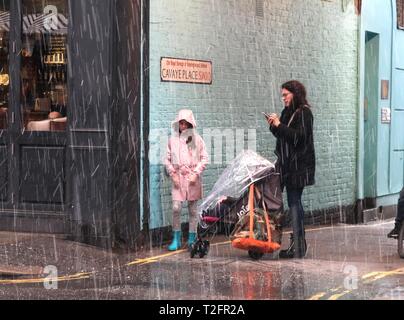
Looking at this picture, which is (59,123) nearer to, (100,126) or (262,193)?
(100,126)

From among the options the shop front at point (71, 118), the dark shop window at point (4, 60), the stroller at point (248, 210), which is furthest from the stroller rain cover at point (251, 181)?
the dark shop window at point (4, 60)

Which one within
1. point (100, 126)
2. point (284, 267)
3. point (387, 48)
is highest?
point (387, 48)

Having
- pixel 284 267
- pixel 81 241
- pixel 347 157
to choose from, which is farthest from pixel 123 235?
pixel 347 157

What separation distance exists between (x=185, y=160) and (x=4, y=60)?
2.97 m

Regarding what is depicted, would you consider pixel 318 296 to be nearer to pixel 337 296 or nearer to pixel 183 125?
pixel 337 296

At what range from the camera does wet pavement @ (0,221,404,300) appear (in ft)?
28.7

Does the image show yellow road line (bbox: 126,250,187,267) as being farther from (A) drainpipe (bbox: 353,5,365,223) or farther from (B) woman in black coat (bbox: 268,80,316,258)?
(A) drainpipe (bbox: 353,5,365,223)

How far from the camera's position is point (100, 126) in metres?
11.2

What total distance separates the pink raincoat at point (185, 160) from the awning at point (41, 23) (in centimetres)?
206

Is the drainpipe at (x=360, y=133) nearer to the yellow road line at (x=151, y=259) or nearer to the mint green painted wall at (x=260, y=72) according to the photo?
the mint green painted wall at (x=260, y=72)

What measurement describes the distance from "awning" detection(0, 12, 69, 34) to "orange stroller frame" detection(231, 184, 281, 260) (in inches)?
136

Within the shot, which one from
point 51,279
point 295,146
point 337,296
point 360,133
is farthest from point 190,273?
point 360,133

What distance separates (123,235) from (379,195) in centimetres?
691
